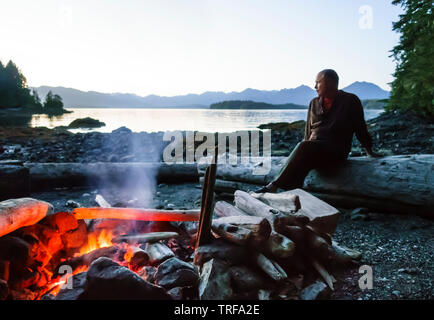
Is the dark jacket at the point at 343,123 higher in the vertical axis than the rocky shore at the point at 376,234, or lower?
higher

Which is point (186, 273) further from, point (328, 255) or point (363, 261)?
point (363, 261)

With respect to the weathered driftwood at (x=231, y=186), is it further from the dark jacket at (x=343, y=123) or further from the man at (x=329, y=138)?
the dark jacket at (x=343, y=123)

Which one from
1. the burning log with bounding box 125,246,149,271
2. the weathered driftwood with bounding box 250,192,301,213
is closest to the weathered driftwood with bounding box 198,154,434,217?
the weathered driftwood with bounding box 250,192,301,213

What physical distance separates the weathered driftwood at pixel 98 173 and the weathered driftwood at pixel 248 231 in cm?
525

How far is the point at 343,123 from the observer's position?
4.85m

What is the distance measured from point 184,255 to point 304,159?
266cm

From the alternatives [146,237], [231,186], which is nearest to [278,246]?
[146,237]

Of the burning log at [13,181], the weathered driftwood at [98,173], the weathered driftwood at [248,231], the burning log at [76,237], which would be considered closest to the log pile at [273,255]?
the weathered driftwood at [248,231]

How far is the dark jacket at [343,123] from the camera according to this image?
4.84m

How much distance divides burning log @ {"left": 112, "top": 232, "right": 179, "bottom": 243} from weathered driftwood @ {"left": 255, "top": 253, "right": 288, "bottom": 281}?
4.37 ft

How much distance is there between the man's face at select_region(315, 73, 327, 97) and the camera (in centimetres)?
484

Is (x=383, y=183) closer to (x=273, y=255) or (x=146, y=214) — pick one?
(x=273, y=255)
